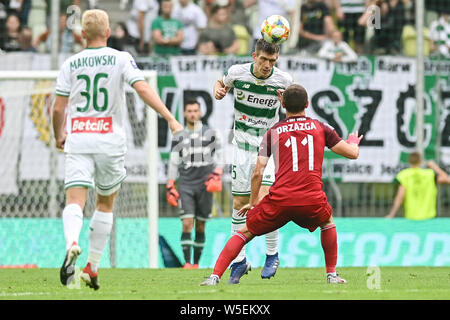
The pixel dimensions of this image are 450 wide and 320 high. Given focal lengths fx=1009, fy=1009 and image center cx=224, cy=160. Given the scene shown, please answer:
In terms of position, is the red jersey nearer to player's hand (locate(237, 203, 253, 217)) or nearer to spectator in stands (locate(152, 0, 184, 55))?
player's hand (locate(237, 203, 253, 217))

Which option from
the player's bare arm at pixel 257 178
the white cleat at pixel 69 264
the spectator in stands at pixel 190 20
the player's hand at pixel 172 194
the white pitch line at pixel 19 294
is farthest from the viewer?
the spectator in stands at pixel 190 20

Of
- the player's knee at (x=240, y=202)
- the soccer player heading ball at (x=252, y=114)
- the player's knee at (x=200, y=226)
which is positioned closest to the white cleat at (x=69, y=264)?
→ the soccer player heading ball at (x=252, y=114)

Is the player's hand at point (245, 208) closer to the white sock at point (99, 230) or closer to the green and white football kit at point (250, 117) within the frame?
the green and white football kit at point (250, 117)

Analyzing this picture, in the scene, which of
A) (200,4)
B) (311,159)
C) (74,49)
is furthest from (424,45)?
(311,159)

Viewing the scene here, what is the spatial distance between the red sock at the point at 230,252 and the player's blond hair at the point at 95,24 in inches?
79.4

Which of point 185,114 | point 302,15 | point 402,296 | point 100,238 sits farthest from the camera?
point 302,15

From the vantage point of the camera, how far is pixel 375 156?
15.5m

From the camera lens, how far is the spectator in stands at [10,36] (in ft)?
52.7

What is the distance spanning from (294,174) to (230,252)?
0.85 meters

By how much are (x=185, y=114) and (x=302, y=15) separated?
360cm

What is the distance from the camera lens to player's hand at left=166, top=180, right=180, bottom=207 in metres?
13.9

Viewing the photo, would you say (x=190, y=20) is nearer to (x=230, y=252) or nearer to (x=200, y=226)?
(x=200, y=226)

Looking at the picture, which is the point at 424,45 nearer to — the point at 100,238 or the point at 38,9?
the point at 38,9

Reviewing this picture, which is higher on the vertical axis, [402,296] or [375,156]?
[375,156]
